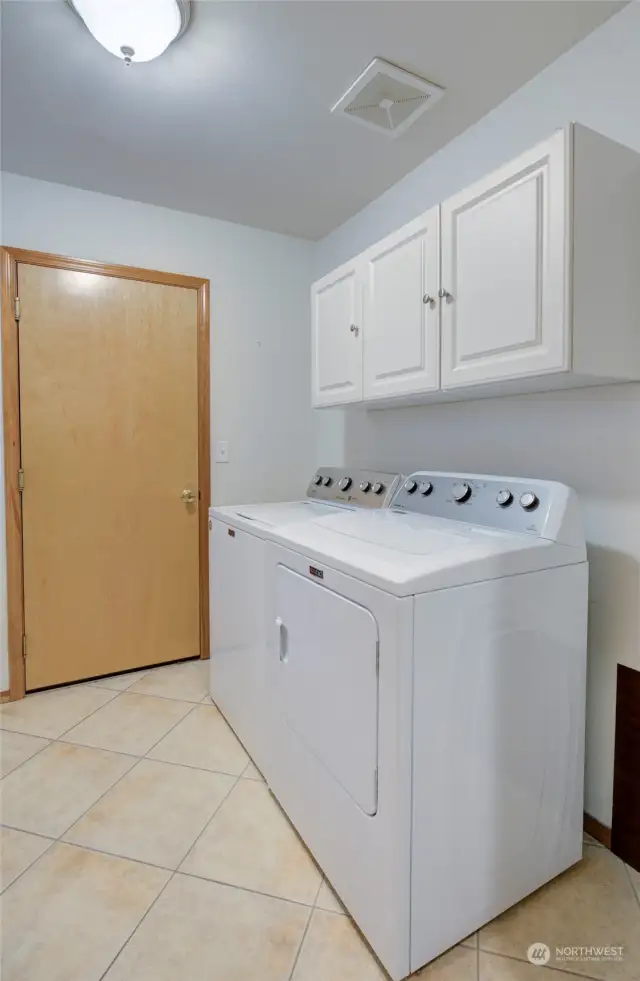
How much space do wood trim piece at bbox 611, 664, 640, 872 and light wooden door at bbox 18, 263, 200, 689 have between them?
1986mm

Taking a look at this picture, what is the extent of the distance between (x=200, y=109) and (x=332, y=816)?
225cm

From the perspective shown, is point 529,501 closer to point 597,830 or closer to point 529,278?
point 529,278

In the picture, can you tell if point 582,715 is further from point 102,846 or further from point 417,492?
point 102,846

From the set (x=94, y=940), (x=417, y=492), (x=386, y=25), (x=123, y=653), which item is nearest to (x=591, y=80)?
(x=386, y=25)

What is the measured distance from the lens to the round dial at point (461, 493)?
1627 mm

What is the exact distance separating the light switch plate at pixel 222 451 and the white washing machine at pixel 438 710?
4.40ft

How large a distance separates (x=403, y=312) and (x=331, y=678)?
1204mm

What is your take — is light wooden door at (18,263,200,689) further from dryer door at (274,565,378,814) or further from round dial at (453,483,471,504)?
round dial at (453,483,471,504)

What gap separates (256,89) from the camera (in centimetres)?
167

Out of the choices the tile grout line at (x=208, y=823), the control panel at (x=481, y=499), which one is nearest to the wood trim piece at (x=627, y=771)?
the control panel at (x=481, y=499)

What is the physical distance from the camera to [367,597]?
111 cm

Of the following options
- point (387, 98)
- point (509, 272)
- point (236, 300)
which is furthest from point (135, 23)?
point (236, 300)

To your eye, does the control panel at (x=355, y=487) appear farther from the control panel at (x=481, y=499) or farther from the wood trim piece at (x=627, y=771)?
the wood trim piece at (x=627, y=771)

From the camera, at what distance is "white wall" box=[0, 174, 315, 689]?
7.61 feet
